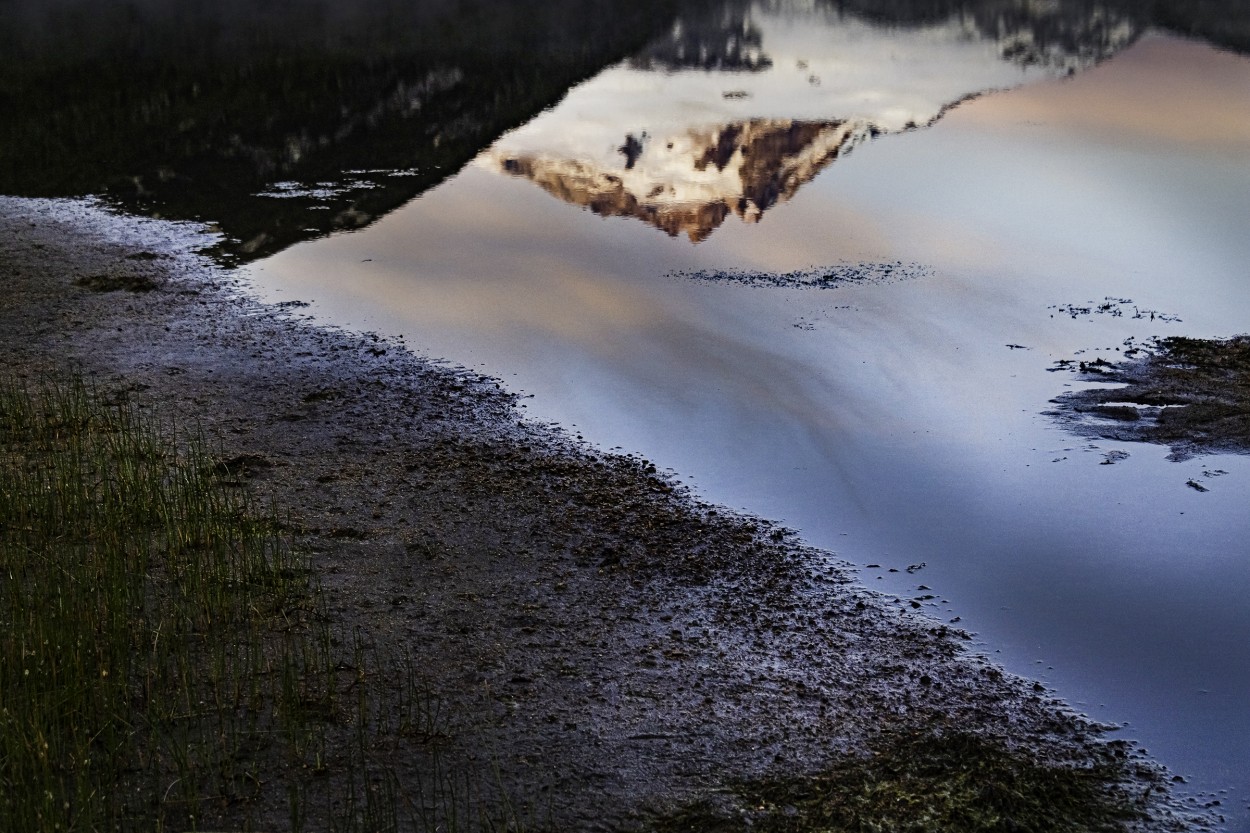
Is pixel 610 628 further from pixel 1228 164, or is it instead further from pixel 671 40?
pixel 671 40

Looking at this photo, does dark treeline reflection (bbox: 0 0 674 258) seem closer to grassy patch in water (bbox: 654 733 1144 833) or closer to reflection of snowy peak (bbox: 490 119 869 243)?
reflection of snowy peak (bbox: 490 119 869 243)

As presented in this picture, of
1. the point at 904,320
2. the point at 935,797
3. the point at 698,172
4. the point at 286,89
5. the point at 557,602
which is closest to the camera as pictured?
the point at 935,797

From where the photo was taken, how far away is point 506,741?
6879 millimetres

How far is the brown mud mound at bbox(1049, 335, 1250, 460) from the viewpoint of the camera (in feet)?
38.2

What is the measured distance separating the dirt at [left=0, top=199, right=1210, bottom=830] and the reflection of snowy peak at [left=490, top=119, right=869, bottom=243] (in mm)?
10020

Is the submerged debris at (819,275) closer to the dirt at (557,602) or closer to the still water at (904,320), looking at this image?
the still water at (904,320)

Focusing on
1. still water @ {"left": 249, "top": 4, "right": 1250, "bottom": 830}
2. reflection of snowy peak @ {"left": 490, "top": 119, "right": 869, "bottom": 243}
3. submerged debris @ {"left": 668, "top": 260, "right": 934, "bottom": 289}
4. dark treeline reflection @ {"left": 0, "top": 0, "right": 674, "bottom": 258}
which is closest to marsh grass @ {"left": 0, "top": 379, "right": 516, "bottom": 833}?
still water @ {"left": 249, "top": 4, "right": 1250, "bottom": 830}

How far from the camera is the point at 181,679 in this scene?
23.7ft

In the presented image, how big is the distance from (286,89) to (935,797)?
3288cm

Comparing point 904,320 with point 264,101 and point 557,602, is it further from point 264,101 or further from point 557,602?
point 264,101

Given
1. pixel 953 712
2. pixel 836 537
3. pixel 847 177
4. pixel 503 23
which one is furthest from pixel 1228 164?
pixel 503 23

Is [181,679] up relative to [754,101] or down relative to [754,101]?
down

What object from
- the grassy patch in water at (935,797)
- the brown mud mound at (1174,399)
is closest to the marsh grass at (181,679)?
the grassy patch in water at (935,797)

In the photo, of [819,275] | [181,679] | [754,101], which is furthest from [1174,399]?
[754,101]
